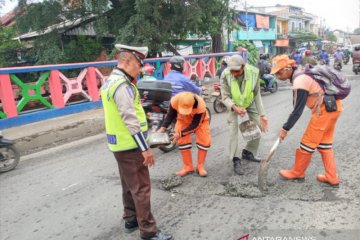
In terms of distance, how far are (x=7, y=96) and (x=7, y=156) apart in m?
2.12

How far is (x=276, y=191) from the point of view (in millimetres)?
3969

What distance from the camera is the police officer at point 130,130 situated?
111 inches

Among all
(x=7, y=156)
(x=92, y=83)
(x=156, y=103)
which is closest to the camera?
(x=7, y=156)

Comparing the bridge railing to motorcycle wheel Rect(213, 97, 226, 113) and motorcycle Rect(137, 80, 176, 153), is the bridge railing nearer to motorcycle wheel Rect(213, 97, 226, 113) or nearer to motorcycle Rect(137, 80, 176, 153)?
motorcycle wheel Rect(213, 97, 226, 113)

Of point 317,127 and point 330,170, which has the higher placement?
point 317,127

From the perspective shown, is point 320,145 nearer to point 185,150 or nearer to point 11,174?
point 185,150

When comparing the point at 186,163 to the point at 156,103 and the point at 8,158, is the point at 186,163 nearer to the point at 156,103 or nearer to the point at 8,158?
the point at 156,103

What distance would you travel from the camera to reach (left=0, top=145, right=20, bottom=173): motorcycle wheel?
18.2 feet

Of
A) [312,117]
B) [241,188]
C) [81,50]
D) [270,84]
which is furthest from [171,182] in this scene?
[81,50]

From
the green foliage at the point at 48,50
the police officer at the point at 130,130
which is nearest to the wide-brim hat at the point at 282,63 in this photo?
A: the police officer at the point at 130,130

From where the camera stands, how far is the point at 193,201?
3898mm

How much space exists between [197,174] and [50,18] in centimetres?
1234

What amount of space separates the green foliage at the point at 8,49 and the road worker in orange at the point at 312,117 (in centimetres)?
1530

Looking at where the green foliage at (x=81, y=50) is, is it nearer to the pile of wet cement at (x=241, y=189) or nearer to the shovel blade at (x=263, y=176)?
the pile of wet cement at (x=241, y=189)
